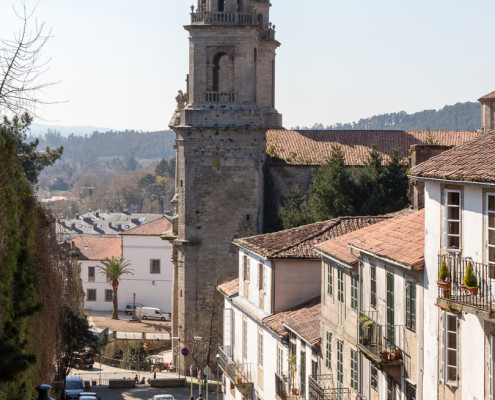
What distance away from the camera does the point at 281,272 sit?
2831 cm

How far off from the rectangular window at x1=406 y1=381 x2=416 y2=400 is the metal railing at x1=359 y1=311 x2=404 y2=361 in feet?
1.98

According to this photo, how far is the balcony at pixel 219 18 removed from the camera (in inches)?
1832

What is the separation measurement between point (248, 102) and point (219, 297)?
8.96 meters

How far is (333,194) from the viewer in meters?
46.9

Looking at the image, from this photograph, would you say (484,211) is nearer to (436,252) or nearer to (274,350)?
(436,252)

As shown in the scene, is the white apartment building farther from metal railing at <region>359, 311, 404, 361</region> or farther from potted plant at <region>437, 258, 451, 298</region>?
metal railing at <region>359, 311, 404, 361</region>

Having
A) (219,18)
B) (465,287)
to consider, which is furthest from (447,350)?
(219,18)

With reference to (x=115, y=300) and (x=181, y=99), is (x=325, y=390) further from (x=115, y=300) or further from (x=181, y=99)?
(x=115, y=300)

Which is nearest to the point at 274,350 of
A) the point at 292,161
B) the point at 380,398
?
the point at 380,398

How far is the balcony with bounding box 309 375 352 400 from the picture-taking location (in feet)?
73.1

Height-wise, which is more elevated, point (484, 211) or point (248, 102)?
point (248, 102)

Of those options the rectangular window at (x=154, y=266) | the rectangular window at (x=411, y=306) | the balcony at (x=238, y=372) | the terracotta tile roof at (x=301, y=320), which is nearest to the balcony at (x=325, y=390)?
the terracotta tile roof at (x=301, y=320)

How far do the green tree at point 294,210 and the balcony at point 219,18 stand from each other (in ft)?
27.0

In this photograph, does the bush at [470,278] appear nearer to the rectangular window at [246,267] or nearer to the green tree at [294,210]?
the rectangular window at [246,267]
